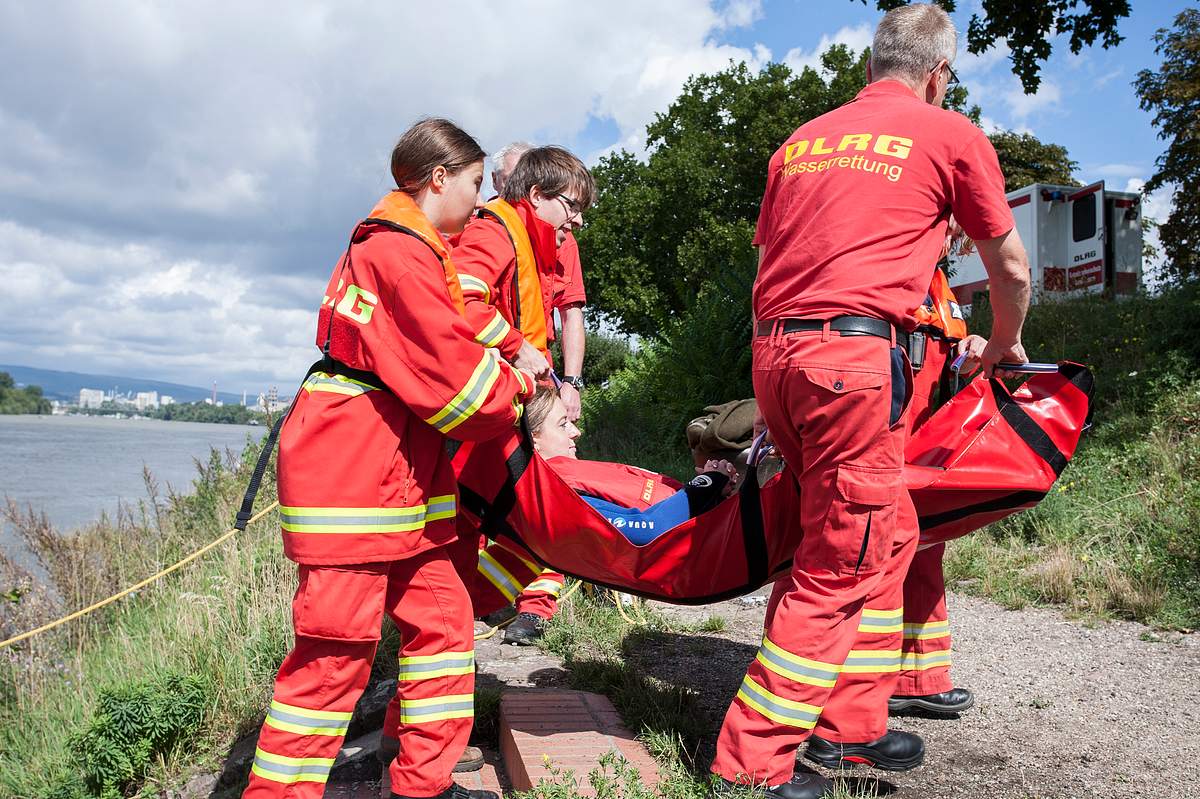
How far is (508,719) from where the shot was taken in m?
3.14

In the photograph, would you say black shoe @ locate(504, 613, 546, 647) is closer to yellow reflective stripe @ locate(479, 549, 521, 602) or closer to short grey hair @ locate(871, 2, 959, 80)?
yellow reflective stripe @ locate(479, 549, 521, 602)

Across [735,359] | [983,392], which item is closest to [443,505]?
[983,392]

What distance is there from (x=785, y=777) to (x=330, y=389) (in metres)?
1.72

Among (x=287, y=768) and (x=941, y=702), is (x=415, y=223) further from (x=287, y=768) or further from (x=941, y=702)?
(x=941, y=702)

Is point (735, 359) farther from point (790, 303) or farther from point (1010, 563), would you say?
point (790, 303)

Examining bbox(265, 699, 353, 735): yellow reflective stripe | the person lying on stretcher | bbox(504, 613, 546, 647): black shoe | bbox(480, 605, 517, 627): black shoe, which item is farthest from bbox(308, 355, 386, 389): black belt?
bbox(480, 605, 517, 627): black shoe

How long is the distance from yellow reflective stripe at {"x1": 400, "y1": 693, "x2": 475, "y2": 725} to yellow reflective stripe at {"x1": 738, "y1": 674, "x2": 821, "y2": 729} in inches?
33.9

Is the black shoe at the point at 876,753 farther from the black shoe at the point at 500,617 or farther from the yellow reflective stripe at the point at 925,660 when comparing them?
the black shoe at the point at 500,617

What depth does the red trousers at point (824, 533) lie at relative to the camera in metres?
2.52

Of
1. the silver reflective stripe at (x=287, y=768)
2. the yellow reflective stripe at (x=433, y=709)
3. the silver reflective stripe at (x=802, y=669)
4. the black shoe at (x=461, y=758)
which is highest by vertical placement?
the silver reflective stripe at (x=802, y=669)

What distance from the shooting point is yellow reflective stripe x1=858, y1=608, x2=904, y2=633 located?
110 inches

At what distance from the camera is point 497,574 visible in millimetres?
3219

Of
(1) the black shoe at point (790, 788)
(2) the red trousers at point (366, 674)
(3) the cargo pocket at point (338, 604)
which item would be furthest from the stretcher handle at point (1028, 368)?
(3) the cargo pocket at point (338, 604)

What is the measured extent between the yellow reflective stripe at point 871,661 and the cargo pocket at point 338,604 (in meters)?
1.47
